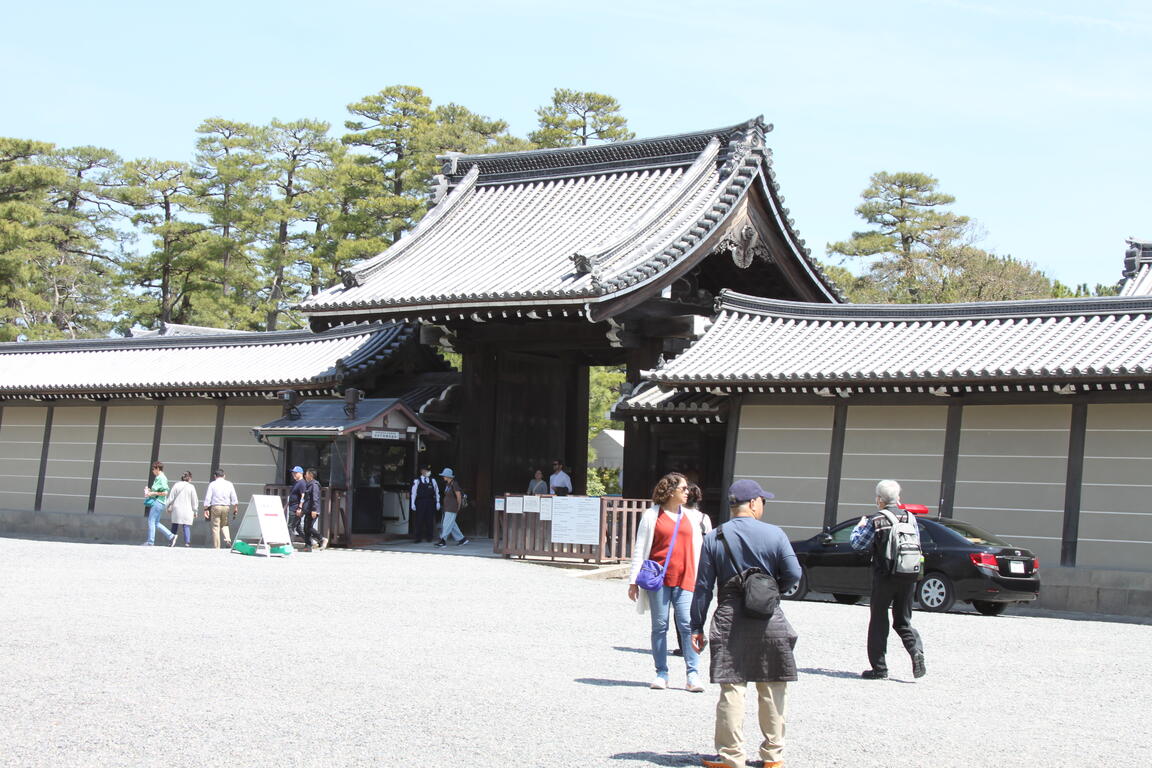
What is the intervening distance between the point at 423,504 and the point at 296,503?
103 inches

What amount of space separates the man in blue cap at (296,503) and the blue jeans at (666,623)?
43.3ft

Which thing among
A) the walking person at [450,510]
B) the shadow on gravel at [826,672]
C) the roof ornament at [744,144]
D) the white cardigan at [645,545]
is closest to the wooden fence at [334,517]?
the walking person at [450,510]

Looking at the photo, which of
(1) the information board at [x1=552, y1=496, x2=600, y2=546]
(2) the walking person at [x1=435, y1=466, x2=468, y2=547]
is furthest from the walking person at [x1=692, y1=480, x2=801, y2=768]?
(2) the walking person at [x1=435, y1=466, x2=468, y2=547]

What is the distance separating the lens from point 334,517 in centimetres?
2302

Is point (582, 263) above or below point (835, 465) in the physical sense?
above

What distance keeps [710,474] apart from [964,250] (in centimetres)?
2639

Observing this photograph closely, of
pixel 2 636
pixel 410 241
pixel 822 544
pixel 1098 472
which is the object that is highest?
pixel 410 241

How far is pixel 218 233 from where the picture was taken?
47969mm

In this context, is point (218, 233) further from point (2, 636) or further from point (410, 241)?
point (2, 636)

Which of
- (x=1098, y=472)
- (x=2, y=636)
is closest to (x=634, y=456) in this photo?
(x=1098, y=472)

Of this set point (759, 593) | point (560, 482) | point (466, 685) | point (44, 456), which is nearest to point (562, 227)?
point (560, 482)

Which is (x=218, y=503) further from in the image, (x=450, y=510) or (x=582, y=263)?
(x=582, y=263)

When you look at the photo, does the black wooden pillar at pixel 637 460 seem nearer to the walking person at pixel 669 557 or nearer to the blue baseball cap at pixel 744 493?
the walking person at pixel 669 557

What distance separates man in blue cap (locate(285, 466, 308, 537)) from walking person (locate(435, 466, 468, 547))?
2.59 m
